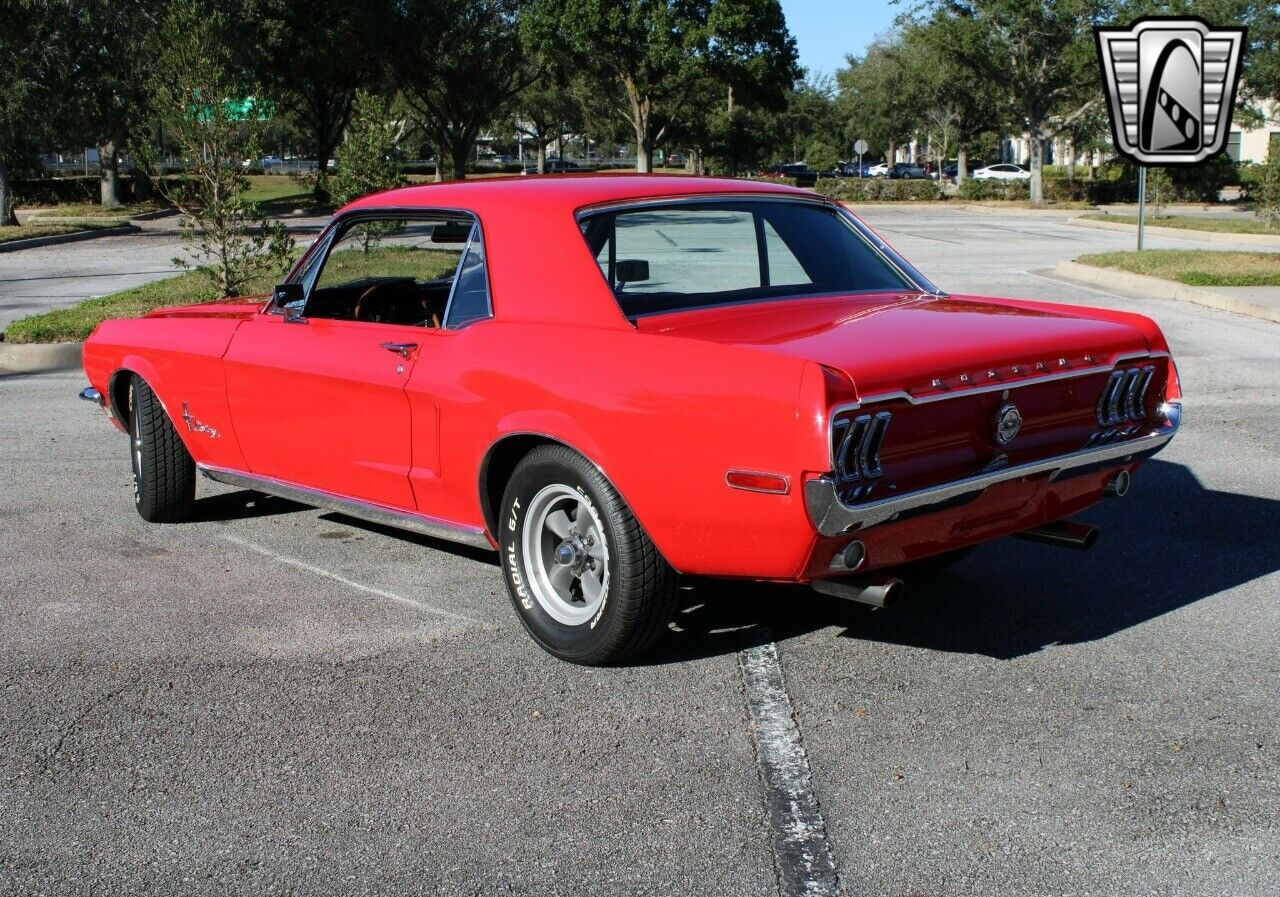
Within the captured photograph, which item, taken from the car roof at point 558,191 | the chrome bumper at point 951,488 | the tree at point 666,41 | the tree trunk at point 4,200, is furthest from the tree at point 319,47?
the chrome bumper at point 951,488

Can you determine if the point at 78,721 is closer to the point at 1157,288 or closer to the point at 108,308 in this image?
the point at 108,308

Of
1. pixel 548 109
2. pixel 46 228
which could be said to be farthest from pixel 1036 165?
pixel 548 109

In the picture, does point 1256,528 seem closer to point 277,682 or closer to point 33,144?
point 277,682

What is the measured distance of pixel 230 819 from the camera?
3.68 meters

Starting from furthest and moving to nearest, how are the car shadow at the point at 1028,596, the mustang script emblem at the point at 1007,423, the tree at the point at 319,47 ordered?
the tree at the point at 319,47 → the car shadow at the point at 1028,596 → the mustang script emblem at the point at 1007,423

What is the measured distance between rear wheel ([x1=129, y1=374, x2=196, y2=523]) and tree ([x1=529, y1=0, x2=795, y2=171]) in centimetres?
5086

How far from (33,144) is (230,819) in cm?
4232

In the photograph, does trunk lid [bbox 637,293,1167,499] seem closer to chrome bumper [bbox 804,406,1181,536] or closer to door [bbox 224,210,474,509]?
chrome bumper [bbox 804,406,1181,536]

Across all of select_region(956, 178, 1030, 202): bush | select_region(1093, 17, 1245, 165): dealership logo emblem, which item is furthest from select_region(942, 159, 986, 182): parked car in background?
select_region(1093, 17, 1245, 165): dealership logo emblem

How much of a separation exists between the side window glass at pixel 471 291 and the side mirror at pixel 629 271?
0.47m

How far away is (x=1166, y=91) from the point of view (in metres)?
23.2

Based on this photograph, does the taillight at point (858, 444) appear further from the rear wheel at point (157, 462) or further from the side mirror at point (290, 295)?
the rear wheel at point (157, 462)

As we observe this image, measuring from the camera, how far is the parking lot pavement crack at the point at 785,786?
10.9 ft

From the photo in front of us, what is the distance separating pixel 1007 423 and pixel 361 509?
2558 millimetres
